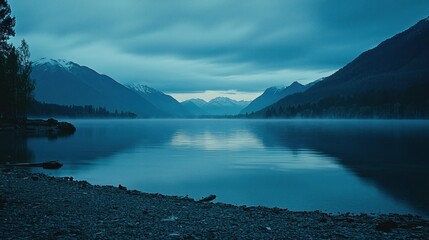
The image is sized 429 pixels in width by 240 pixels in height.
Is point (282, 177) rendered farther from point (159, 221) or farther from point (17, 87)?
point (17, 87)

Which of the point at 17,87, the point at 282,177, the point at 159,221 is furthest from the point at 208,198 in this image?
the point at 17,87

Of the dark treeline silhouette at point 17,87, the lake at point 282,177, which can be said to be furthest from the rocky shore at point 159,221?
the dark treeline silhouette at point 17,87

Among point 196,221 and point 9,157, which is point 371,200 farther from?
point 9,157

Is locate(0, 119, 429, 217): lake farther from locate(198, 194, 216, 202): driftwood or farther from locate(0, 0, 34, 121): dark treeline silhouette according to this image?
locate(0, 0, 34, 121): dark treeline silhouette

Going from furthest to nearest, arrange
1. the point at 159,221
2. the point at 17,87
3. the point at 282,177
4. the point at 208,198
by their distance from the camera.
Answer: the point at 17,87, the point at 282,177, the point at 208,198, the point at 159,221

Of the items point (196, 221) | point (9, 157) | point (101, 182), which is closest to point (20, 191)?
point (101, 182)

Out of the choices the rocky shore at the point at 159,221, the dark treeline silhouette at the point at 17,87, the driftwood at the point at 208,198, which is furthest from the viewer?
the dark treeline silhouette at the point at 17,87

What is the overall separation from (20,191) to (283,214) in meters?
13.7

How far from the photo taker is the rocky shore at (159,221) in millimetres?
12125

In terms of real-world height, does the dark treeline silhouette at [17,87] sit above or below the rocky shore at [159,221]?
above

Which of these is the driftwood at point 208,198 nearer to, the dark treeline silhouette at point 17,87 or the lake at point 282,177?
the lake at point 282,177

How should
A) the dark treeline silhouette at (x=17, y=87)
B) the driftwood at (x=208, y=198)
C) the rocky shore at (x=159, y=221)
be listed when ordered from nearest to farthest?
the rocky shore at (x=159, y=221), the driftwood at (x=208, y=198), the dark treeline silhouette at (x=17, y=87)

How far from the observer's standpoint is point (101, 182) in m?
27.6

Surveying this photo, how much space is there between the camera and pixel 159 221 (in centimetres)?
1411
